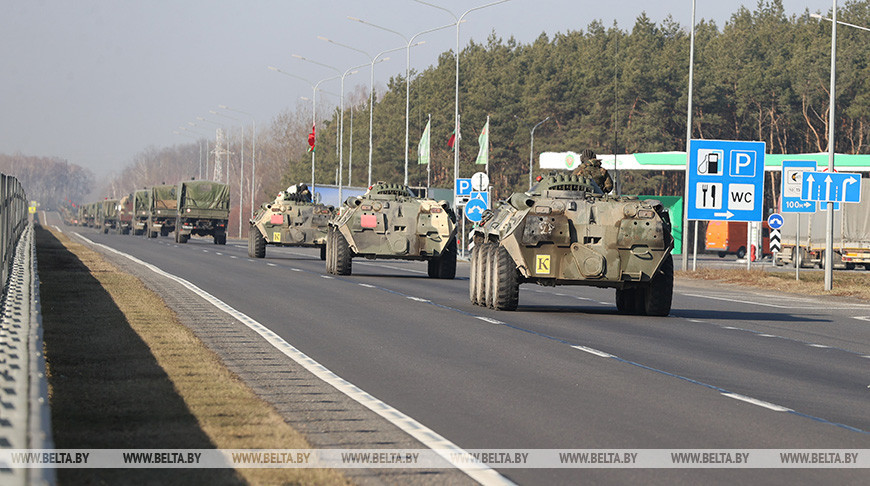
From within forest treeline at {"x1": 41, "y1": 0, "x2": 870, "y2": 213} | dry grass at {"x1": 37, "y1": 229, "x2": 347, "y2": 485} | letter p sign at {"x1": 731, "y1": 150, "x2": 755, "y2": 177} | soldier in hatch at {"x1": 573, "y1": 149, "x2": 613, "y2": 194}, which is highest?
forest treeline at {"x1": 41, "y1": 0, "x2": 870, "y2": 213}

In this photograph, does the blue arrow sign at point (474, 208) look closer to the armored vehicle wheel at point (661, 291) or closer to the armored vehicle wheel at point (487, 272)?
the armored vehicle wheel at point (487, 272)

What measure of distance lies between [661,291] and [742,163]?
18.5 metres

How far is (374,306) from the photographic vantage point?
20.6 meters

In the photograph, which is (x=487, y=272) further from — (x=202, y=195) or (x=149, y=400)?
(x=202, y=195)

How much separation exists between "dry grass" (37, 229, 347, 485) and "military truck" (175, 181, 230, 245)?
153ft

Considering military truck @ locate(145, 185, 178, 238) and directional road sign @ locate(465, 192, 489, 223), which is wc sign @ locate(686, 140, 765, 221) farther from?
military truck @ locate(145, 185, 178, 238)

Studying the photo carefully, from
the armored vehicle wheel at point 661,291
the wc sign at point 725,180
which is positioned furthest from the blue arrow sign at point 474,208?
the armored vehicle wheel at point 661,291

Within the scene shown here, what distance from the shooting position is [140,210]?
81500 mm

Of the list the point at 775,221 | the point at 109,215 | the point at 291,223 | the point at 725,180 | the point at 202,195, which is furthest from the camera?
the point at 109,215

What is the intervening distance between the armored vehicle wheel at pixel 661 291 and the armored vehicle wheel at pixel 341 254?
11.2 m

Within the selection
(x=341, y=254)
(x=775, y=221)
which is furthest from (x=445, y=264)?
(x=775, y=221)

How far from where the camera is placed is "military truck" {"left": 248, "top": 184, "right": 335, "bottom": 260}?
41875 mm

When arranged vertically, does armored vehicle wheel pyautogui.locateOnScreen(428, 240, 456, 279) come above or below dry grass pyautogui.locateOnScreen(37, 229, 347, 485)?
above

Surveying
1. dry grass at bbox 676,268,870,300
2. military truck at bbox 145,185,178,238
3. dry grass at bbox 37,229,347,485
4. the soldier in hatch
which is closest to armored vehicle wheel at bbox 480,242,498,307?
the soldier in hatch
